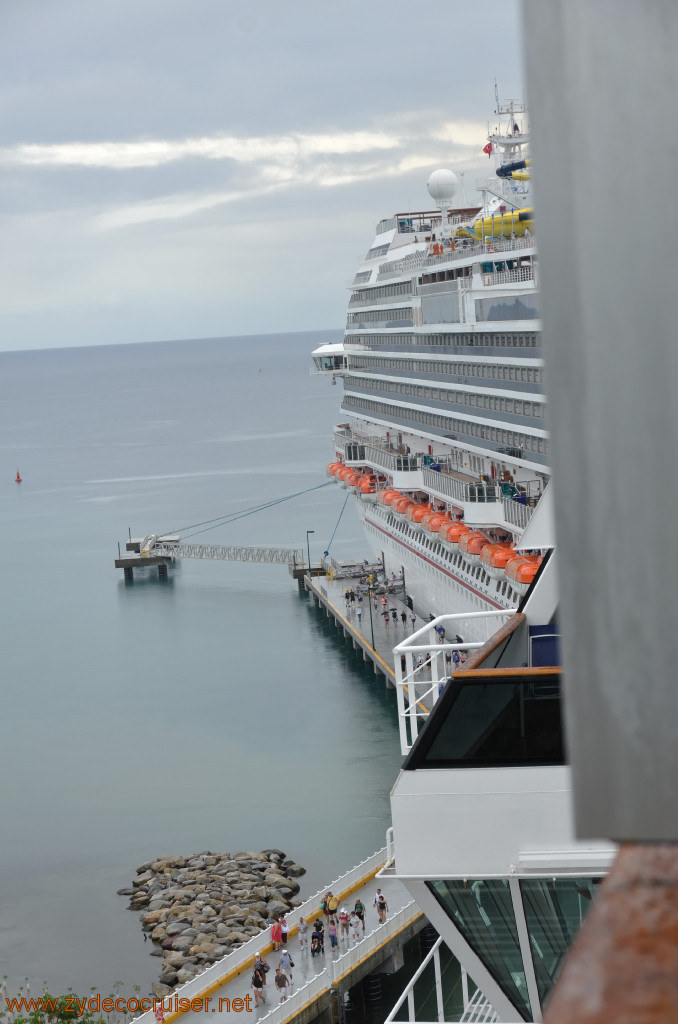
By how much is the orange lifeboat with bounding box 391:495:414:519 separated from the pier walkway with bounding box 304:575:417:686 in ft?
A: 10.8

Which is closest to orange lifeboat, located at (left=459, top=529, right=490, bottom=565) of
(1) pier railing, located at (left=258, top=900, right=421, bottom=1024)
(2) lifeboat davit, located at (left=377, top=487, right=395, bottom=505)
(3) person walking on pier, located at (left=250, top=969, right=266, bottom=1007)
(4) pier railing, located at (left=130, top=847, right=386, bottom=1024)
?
(2) lifeboat davit, located at (left=377, top=487, right=395, bottom=505)

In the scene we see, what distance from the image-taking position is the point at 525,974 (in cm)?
653

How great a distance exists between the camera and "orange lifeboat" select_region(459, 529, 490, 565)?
35.1m

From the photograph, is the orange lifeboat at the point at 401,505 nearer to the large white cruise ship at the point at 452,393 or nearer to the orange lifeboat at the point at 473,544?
the large white cruise ship at the point at 452,393

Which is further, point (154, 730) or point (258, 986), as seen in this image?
point (154, 730)

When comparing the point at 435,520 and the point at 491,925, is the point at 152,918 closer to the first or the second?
the point at 435,520

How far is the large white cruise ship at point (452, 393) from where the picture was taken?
34156 mm

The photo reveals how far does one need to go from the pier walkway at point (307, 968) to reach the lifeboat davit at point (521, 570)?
35.1ft

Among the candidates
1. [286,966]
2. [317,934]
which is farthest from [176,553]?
[286,966]

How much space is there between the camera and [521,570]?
32.0 m

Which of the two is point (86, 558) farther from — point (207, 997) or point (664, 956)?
point (664, 956)

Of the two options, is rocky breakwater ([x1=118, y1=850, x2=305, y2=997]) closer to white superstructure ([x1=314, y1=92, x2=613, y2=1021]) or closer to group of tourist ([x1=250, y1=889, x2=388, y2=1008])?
group of tourist ([x1=250, y1=889, x2=388, y2=1008])

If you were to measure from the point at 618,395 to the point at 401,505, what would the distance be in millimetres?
41232

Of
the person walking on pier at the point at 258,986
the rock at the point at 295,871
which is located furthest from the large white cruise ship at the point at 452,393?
the person walking on pier at the point at 258,986
